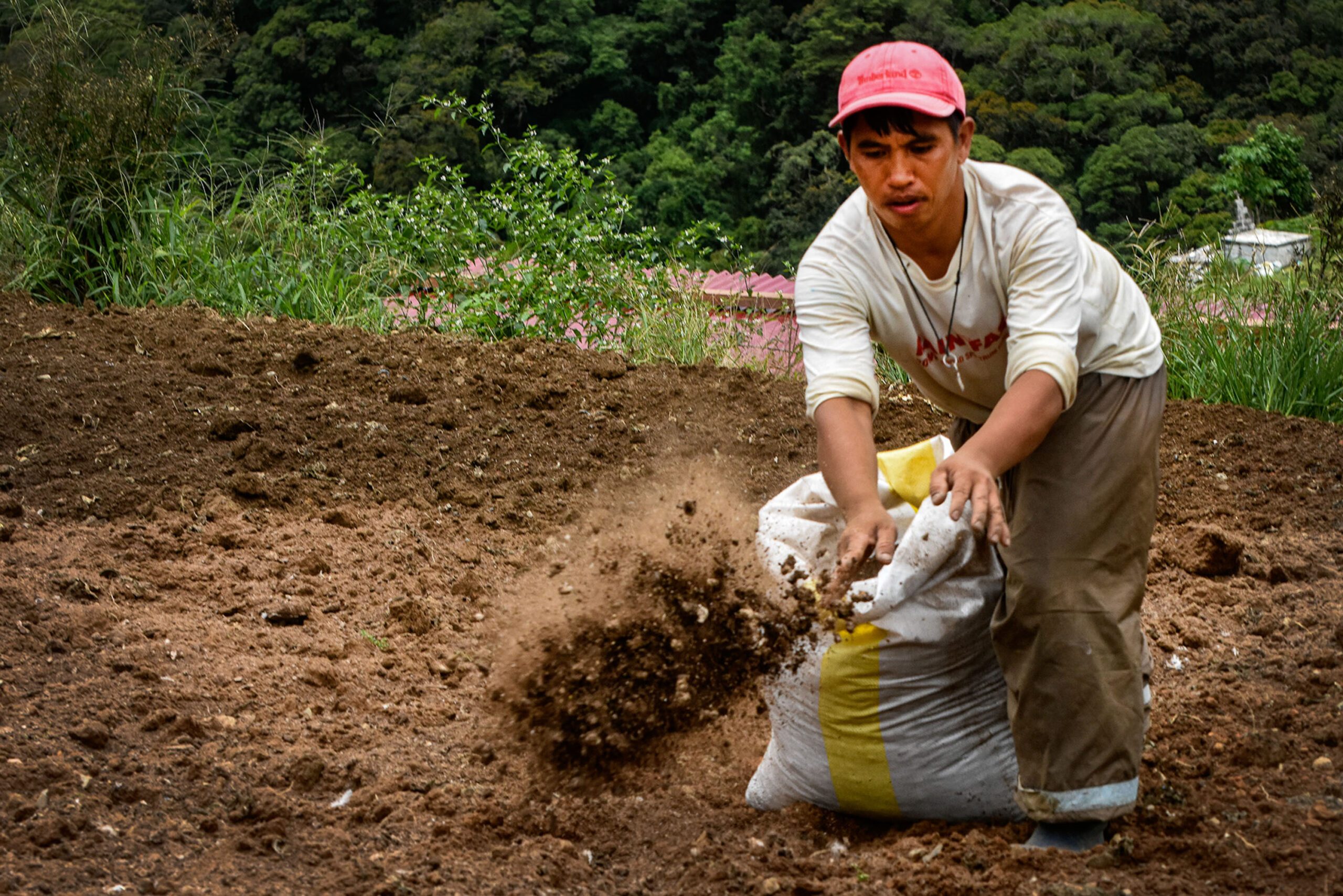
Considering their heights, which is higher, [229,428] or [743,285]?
[229,428]

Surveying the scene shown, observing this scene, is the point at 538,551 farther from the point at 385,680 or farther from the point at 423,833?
the point at 423,833

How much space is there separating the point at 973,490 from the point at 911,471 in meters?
0.76

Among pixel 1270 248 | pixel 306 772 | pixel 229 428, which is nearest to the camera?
pixel 306 772

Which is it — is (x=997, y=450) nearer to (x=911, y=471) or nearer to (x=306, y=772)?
(x=911, y=471)

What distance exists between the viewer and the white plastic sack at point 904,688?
2373 mm

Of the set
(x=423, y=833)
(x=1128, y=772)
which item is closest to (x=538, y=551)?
(x=423, y=833)

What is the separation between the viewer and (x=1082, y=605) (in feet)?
7.05

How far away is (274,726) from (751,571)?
108 cm

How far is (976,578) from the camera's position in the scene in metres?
2.41

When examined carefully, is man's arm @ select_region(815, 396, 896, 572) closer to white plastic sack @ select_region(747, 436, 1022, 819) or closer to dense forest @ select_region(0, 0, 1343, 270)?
white plastic sack @ select_region(747, 436, 1022, 819)

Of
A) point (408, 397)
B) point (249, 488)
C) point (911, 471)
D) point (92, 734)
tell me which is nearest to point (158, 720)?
point (92, 734)

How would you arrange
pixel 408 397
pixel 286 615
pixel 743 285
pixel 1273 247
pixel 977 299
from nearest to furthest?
pixel 977 299 → pixel 286 615 → pixel 408 397 → pixel 1273 247 → pixel 743 285

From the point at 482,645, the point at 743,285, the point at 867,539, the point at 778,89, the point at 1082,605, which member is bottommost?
the point at 743,285

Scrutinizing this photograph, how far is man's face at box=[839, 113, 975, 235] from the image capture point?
6.91 feet
